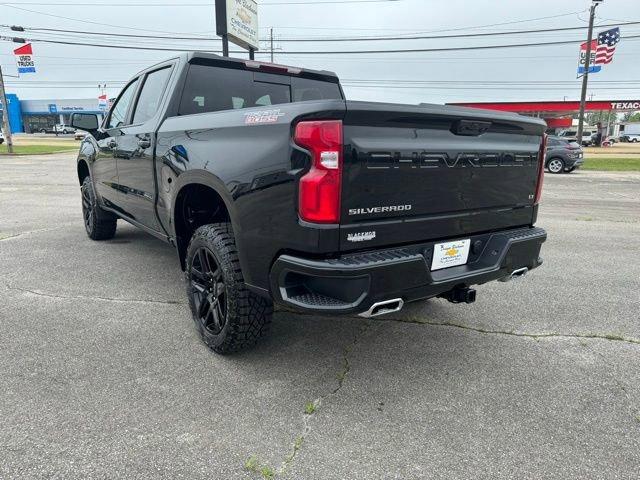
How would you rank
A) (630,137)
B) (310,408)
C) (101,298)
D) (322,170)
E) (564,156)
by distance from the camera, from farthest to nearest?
(630,137) < (564,156) < (101,298) < (310,408) < (322,170)

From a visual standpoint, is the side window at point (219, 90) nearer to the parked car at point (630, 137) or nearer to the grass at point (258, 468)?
the grass at point (258, 468)

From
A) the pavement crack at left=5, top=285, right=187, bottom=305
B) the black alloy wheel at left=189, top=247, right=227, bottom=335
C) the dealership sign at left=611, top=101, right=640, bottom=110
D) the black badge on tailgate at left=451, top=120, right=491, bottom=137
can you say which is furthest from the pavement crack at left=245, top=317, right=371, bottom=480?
→ the dealership sign at left=611, top=101, right=640, bottom=110

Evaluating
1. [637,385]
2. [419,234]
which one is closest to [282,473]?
[419,234]

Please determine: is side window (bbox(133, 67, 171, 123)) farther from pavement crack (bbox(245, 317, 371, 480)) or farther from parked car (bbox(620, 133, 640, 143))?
parked car (bbox(620, 133, 640, 143))

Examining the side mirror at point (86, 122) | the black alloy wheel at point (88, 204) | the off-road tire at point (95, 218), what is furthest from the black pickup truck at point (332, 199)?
the black alloy wheel at point (88, 204)

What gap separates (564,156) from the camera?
19.1 metres

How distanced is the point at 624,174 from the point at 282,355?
2033 centimetres

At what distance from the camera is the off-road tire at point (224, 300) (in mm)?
2855

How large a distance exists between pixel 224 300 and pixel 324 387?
33.0 inches

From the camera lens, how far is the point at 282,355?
318 cm

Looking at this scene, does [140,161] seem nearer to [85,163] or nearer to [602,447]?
[85,163]

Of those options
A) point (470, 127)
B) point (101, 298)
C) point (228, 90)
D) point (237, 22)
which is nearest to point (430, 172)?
point (470, 127)

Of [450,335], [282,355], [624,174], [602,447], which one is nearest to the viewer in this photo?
[602,447]

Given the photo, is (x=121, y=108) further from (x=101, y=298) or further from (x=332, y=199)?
(x=332, y=199)
